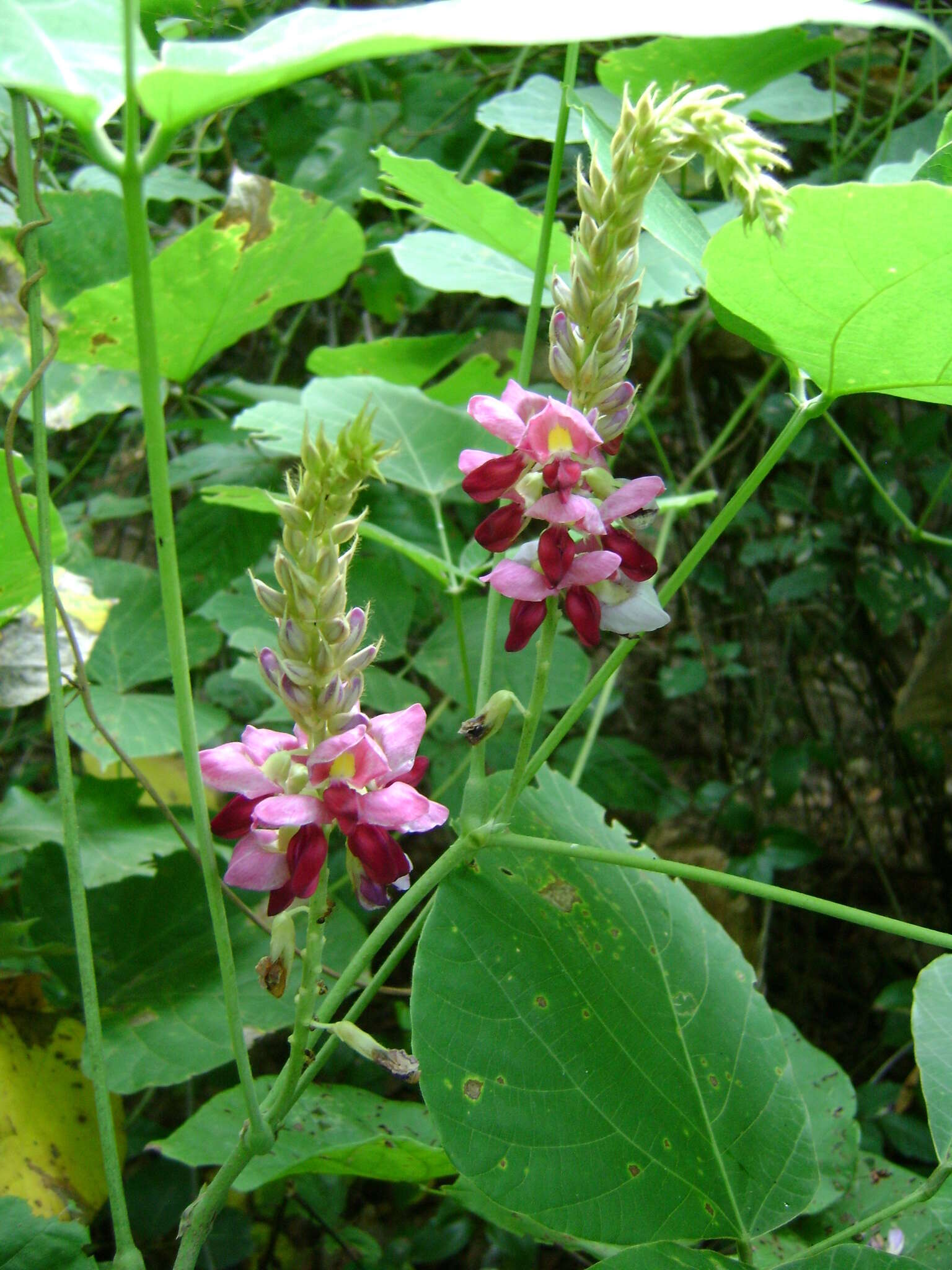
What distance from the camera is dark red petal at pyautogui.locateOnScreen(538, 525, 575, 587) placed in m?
0.72

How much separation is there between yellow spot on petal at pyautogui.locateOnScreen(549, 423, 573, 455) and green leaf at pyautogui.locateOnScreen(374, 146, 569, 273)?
27.9 inches

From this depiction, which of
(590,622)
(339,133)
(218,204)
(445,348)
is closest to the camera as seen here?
(590,622)

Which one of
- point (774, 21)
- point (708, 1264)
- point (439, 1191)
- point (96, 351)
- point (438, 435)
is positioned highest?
point (774, 21)

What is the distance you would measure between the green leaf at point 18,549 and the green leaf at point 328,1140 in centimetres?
59

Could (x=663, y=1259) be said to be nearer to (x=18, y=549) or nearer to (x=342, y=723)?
(x=342, y=723)

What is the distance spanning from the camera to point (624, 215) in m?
0.67

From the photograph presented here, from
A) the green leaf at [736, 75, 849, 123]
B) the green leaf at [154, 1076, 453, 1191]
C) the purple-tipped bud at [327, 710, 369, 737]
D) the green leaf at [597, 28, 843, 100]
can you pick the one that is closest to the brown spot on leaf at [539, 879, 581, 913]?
the green leaf at [154, 1076, 453, 1191]

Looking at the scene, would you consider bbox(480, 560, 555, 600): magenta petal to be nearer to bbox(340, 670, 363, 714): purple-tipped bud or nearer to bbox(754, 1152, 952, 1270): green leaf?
bbox(340, 670, 363, 714): purple-tipped bud

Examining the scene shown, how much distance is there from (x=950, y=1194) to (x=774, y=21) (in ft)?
3.53

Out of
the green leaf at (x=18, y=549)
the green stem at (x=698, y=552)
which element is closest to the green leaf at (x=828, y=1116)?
the green stem at (x=698, y=552)

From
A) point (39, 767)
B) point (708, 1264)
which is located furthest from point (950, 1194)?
point (39, 767)

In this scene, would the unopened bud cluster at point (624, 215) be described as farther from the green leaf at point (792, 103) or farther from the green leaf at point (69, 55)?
the green leaf at point (792, 103)

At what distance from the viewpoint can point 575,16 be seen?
0.42 metres

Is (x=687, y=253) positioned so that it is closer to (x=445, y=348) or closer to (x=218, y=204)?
(x=445, y=348)
